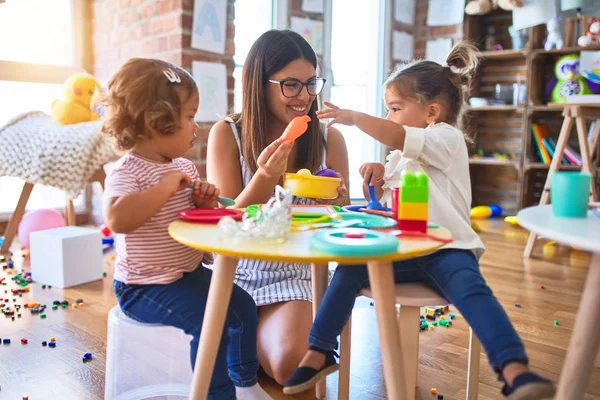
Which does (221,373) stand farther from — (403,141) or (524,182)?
(524,182)

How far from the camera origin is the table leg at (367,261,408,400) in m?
0.87

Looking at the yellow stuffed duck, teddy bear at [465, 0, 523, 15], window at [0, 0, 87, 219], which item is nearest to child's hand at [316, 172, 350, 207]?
the yellow stuffed duck

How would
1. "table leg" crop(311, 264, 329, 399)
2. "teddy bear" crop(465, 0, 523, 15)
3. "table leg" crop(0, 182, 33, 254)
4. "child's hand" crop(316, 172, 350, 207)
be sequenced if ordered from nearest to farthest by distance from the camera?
1. "table leg" crop(311, 264, 329, 399)
2. "child's hand" crop(316, 172, 350, 207)
3. "table leg" crop(0, 182, 33, 254)
4. "teddy bear" crop(465, 0, 523, 15)

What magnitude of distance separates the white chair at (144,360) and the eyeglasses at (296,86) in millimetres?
671

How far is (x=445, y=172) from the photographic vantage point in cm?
127

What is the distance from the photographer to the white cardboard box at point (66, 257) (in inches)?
84.6

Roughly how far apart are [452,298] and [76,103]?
7.44 feet

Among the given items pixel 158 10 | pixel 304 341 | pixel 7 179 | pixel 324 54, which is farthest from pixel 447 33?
pixel 304 341

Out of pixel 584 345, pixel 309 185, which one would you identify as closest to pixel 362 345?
pixel 309 185

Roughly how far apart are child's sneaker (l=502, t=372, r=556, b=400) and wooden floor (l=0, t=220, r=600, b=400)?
0.61 metres

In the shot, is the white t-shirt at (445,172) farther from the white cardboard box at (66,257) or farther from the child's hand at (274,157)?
the white cardboard box at (66,257)

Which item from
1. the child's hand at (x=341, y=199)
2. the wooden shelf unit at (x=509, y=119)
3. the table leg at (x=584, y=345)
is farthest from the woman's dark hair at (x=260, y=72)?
the wooden shelf unit at (x=509, y=119)

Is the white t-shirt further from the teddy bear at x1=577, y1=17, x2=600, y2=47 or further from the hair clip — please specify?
the teddy bear at x1=577, y1=17, x2=600, y2=47

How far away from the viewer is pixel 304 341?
1.42 metres
